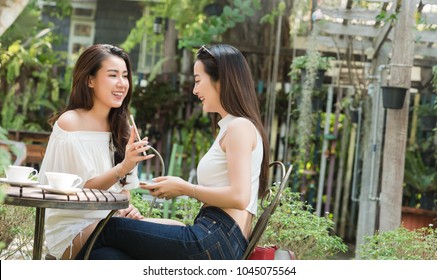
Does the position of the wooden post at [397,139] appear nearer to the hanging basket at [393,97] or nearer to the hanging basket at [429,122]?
the hanging basket at [393,97]

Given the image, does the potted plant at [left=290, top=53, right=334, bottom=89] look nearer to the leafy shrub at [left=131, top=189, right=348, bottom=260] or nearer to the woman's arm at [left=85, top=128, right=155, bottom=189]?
the leafy shrub at [left=131, top=189, right=348, bottom=260]

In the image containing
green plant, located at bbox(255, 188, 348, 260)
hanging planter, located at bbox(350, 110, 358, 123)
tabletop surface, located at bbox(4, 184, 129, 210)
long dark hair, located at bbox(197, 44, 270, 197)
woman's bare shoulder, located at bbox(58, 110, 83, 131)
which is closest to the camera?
tabletop surface, located at bbox(4, 184, 129, 210)

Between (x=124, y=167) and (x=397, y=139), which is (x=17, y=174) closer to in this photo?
(x=124, y=167)

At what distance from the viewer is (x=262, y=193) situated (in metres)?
3.60

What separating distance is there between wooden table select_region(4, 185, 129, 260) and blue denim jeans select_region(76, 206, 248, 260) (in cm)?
8

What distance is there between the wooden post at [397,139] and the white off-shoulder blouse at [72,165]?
294 centimetres

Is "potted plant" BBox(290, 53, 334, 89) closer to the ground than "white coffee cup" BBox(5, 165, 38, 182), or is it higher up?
higher up

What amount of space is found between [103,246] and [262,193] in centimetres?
70

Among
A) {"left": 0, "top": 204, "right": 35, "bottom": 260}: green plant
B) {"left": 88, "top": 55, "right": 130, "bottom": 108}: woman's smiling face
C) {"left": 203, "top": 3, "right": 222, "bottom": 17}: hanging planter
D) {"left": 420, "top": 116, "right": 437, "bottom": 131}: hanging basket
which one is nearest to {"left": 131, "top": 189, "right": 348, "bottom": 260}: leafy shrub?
{"left": 0, "top": 204, "right": 35, "bottom": 260}: green plant

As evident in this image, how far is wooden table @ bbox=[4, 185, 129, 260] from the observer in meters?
2.97
